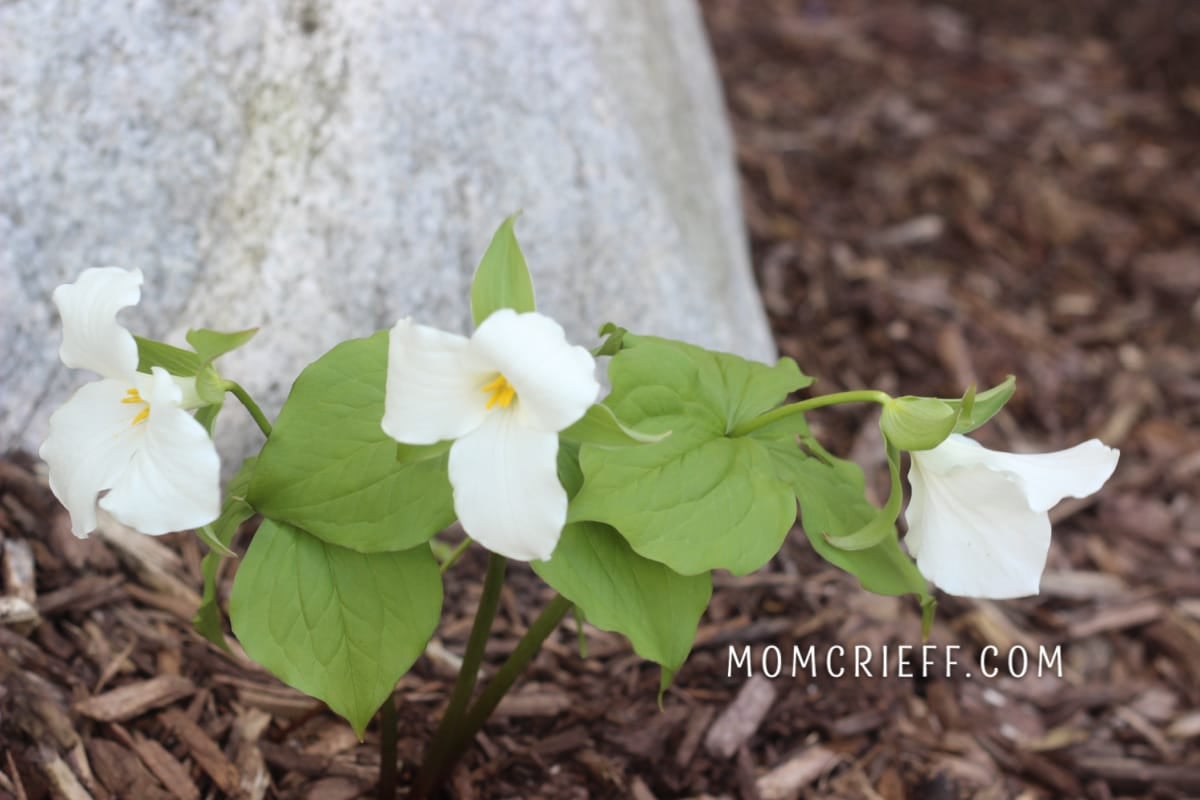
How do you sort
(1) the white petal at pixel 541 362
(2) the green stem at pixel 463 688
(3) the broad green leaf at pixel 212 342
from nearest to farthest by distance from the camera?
→ (1) the white petal at pixel 541 362 < (3) the broad green leaf at pixel 212 342 < (2) the green stem at pixel 463 688

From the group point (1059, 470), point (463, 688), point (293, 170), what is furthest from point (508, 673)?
point (293, 170)

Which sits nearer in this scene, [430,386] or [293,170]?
[430,386]

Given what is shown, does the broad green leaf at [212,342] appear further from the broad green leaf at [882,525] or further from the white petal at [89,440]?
the broad green leaf at [882,525]

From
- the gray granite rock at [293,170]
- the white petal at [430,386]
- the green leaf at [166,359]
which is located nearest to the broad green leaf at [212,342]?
the green leaf at [166,359]

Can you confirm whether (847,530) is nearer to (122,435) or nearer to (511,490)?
(511,490)

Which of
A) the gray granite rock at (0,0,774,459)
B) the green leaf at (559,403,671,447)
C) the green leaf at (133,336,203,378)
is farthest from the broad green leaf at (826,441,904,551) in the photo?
the gray granite rock at (0,0,774,459)

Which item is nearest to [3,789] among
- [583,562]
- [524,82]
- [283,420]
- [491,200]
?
[283,420]

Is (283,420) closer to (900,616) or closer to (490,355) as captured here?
(490,355)
